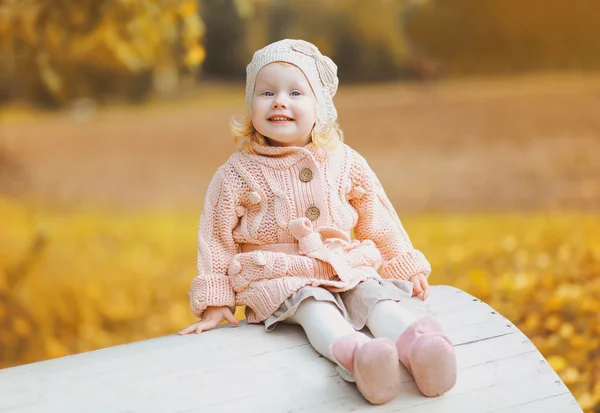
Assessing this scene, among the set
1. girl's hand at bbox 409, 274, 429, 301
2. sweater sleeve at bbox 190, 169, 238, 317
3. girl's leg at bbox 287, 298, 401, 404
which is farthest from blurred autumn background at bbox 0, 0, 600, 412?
girl's leg at bbox 287, 298, 401, 404

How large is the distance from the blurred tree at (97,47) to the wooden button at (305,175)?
977mm

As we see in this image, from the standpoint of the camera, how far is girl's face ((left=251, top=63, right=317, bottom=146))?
1.91 metres

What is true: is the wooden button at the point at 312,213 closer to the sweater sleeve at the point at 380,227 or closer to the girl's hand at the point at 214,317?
the sweater sleeve at the point at 380,227

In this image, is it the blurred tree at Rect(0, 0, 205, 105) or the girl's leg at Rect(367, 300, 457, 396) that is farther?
the blurred tree at Rect(0, 0, 205, 105)

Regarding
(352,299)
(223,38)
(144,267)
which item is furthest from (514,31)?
(352,299)

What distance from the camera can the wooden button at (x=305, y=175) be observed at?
76.5 inches

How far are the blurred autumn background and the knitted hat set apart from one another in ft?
7.39

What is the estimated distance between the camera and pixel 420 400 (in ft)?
5.32

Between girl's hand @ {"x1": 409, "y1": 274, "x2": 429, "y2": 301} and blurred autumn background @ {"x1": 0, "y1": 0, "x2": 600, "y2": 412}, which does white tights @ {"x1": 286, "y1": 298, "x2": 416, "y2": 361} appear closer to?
girl's hand @ {"x1": 409, "y1": 274, "x2": 429, "y2": 301}

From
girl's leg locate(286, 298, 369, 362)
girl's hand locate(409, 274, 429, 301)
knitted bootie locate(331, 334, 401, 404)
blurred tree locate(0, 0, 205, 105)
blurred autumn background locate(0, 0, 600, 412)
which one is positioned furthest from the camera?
blurred autumn background locate(0, 0, 600, 412)

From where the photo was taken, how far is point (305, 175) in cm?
195

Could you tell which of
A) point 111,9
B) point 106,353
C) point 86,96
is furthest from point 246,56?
point 106,353

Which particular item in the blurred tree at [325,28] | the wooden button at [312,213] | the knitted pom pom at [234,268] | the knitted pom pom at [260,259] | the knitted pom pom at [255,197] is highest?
the blurred tree at [325,28]

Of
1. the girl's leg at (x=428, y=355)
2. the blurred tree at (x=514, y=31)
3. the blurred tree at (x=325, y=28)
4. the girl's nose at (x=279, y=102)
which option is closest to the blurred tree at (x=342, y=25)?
the blurred tree at (x=325, y=28)
